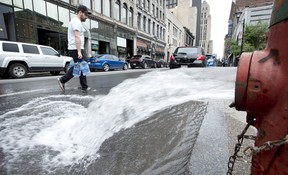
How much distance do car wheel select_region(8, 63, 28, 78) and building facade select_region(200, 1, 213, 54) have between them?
435ft

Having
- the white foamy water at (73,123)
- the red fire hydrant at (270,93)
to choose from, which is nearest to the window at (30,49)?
the white foamy water at (73,123)

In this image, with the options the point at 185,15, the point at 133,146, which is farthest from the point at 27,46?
the point at 185,15

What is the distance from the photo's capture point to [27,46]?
10500mm

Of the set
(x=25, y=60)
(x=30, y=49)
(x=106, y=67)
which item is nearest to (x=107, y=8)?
(x=106, y=67)

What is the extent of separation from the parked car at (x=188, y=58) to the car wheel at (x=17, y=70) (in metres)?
7.40

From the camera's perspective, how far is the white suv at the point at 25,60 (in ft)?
30.5

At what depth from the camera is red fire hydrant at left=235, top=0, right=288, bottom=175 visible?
686 mm

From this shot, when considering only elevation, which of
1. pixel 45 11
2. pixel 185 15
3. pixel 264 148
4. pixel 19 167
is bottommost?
pixel 19 167

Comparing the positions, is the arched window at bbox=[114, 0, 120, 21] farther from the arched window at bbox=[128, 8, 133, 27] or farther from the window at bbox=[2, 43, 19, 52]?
the window at bbox=[2, 43, 19, 52]

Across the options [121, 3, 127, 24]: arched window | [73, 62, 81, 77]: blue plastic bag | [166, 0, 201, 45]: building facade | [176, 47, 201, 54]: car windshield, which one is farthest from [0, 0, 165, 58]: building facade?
[166, 0, 201, 45]: building facade

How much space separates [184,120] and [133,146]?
64cm

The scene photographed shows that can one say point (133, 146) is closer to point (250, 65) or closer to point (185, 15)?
point (250, 65)

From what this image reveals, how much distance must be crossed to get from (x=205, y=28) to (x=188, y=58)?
5624 inches

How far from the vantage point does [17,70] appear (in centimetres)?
968
